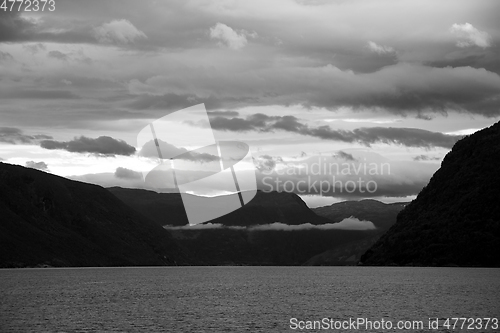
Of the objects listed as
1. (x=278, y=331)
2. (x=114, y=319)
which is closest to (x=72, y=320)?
(x=114, y=319)

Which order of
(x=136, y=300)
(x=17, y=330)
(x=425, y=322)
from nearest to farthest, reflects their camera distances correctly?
(x=17, y=330) < (x=425, y=322) < (x=136, y=300)

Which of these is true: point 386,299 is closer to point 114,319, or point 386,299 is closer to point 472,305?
point 472,305

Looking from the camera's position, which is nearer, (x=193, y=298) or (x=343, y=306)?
(x=343, y=306)

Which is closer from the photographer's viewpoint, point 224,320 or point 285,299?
point 224,320

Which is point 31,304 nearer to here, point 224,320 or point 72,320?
point 72,320

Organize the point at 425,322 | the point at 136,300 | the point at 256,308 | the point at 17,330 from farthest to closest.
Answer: the point at 136,300, the point at 256,308, the point at 425,322, the point at 17,330

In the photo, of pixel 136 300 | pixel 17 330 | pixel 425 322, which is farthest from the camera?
pixel 136 300

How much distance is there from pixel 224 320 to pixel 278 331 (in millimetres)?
16529

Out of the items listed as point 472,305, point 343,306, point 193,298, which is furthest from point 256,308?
point 472,305

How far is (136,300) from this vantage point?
528ft

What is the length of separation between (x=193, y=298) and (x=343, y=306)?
45346mm

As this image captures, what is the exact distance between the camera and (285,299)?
16688 cm

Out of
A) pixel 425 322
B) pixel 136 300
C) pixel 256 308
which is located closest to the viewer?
pixel 425 322

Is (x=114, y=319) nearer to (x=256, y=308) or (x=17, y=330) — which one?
(x=17, y=330)
